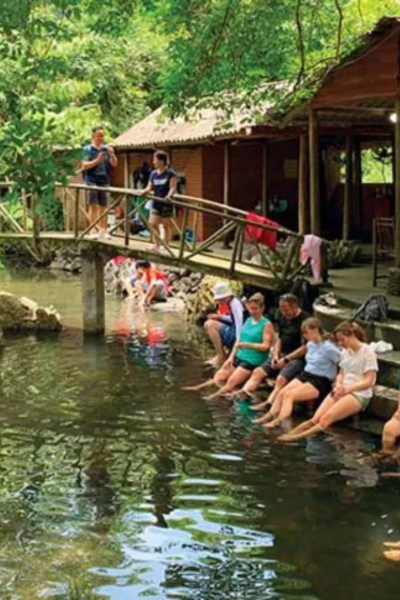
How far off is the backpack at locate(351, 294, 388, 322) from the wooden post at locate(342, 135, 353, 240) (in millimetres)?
6801

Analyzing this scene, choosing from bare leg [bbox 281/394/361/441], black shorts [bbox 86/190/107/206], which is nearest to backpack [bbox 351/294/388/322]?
bare leg [bbox 281/394/361/441]

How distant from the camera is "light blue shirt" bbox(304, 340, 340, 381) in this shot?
9836 millimetres

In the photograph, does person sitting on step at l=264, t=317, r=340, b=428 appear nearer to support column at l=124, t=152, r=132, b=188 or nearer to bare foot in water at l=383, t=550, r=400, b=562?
bare foot in water at l=383, t=550, r=400, b=562

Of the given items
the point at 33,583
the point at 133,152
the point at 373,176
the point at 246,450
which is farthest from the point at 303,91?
the point at 373,176

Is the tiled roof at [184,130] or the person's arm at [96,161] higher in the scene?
Result: the tiled roof at [184,130]

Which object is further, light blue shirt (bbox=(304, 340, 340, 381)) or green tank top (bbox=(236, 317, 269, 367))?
green tank top (bbox=(236, 317, 269, 367))

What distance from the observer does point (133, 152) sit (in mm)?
26578

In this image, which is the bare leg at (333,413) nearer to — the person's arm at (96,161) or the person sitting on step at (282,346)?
the person sitting on step at (282,346)

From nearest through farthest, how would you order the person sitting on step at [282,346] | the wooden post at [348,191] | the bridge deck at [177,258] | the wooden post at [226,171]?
1. the person sitting on step at [282,346]
2. the bridge deck at [177,258]
3. the wooden post at [348,191]
4. the wooden post at [226,171]

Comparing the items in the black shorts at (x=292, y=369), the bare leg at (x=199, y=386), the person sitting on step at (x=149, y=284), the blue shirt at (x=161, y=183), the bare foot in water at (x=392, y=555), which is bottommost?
the bare foot in water at (x=392, y=555)

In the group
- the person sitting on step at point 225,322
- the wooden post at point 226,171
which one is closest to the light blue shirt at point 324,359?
the person sitting on step at point 225,322

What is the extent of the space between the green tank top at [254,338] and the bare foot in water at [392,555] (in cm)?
502

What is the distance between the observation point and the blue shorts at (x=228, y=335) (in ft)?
41.9

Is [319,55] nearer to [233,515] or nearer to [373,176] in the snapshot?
[233,515]
